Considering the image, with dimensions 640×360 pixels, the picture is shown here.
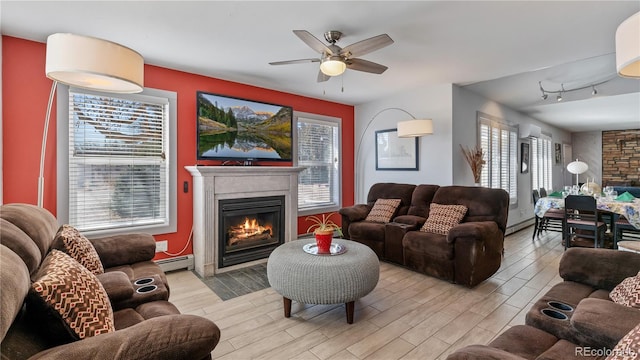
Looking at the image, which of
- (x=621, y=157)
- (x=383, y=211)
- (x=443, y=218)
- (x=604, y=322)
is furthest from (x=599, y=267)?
(x=621, y=157)

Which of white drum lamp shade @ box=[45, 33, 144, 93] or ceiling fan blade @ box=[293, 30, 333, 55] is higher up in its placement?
ceiling fan blade @ box=[293, 30, 333, 55]

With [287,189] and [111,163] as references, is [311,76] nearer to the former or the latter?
[287,189]

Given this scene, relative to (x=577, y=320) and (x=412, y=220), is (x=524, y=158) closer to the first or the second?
(x=412, y=220)

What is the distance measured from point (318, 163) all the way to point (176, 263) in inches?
106

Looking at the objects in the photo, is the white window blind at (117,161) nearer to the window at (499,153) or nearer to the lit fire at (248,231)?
the lit fire at (248,231)

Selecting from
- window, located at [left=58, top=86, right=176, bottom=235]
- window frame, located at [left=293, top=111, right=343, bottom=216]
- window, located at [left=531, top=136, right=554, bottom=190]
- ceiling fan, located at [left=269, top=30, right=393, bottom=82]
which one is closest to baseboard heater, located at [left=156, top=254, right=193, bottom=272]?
window, located at [left=58, top=86, right=176, bottom=235]

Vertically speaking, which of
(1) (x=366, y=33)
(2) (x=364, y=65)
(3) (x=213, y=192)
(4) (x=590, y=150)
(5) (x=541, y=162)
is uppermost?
(1) (x=366, y=33)

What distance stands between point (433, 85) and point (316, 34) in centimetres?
248

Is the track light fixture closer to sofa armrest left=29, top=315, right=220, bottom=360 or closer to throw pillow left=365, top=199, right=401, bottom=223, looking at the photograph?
throw pillow left=365, top=199, right=401, bottom=223

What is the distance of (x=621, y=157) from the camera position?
351 inches

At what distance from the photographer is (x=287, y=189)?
4.25 metres

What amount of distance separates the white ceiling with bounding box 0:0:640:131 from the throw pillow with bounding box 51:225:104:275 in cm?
168

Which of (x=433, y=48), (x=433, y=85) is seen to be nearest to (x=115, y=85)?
(x=433, y=48)

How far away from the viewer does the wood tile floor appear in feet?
6.75
